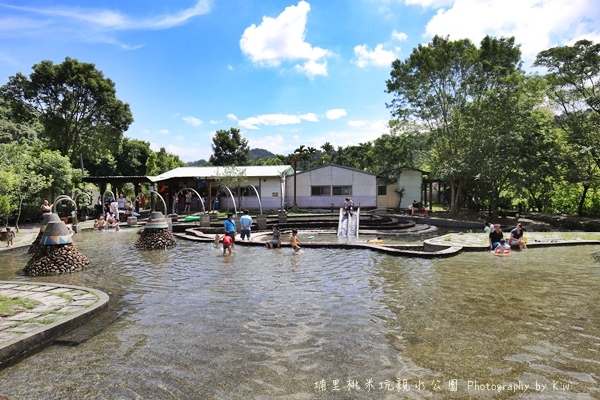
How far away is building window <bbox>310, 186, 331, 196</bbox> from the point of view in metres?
36.8

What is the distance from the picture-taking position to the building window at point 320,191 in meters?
36.8

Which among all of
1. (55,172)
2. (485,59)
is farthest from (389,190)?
(55,172)

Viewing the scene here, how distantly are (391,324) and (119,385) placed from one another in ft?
14.0

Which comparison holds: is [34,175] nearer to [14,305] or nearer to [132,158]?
[14,305]

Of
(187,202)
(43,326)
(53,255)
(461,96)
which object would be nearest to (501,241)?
(43,326)

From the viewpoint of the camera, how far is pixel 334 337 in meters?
5.88

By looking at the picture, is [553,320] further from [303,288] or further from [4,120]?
[4,120]

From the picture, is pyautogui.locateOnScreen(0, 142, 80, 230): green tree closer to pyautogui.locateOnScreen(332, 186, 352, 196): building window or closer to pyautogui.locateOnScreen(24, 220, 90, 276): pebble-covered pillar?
pyautogui.locateOnScreen(24, 220, 90, 276): pebble-covered pillar

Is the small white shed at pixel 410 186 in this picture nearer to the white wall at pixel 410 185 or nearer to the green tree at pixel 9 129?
the white wall at pixel 410 185

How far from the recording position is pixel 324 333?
19.9ft

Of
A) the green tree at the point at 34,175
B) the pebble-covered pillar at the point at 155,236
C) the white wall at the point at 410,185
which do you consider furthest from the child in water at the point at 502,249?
the green tree at the point at 34,175

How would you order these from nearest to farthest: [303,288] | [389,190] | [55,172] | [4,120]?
[303,288], [55,172], [389,190], [4,120]

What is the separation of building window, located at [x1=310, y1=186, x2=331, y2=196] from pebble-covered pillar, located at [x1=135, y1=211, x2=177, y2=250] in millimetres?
22600

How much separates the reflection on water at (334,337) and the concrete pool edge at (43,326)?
8.0 inches
